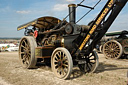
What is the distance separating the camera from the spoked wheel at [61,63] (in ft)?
15.2

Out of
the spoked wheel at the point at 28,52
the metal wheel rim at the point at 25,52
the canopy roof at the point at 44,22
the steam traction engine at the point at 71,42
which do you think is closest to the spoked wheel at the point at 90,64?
the steam traction engine at the point at 71,42

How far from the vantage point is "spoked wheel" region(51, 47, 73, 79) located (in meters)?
4.64

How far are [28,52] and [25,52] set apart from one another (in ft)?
0.91

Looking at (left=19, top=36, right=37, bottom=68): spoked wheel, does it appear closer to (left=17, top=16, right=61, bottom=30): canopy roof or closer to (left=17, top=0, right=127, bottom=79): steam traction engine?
(left=17, top=0, right=127, bottom=79): steam traction engine

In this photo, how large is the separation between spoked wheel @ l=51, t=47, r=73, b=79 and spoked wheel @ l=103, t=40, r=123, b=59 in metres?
6.96

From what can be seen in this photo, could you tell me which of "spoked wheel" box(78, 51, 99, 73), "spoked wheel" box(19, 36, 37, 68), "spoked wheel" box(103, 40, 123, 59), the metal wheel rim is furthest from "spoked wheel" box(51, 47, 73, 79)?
"spoked wheel" box(103, 40, 123, 59)

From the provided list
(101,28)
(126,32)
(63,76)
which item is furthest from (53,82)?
(126,32)

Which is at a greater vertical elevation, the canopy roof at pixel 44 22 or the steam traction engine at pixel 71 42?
the canopy roof at pixel 44 22

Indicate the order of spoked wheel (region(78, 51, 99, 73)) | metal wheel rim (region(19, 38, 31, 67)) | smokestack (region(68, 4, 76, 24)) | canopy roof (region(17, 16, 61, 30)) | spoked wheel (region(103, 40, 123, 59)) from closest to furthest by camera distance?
spoked wheel (region(78, 51, 99, 73)), smokestack (region(68, 4, 76, 24)), metal wheel rim (region(19, 38, 31, 67)), canopy roof (region(17, 16, 61, 30)), spoked wheel (region(103, 40, 123, 59))

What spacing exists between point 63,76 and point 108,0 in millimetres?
3049

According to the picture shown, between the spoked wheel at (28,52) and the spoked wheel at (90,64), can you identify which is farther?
the spoked wheel at (28,52)

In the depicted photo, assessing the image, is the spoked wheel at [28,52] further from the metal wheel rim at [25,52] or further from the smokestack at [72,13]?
the smokestack at [72,13]

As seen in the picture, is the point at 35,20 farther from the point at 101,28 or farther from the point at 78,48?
the point at 101,28

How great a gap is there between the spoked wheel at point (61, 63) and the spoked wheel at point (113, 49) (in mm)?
6959
